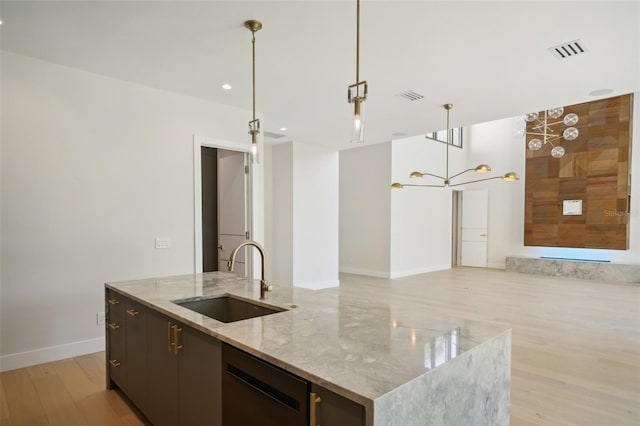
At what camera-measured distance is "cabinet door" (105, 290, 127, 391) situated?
8.35ft

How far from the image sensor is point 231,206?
5.42 m

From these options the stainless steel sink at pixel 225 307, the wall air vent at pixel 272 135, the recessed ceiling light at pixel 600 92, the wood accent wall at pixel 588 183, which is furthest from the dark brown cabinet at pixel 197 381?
the wood accent wall at pixel 588 183

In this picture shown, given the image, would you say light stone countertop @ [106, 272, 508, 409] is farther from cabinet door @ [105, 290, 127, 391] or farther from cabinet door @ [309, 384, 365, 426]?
cabinet door @ [105, 290, 127, 391]

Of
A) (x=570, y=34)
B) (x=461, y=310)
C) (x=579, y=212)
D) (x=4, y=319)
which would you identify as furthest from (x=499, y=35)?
(x=579, y=212)

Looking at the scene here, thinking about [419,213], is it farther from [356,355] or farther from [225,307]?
[356,355]

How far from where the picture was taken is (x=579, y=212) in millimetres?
8531

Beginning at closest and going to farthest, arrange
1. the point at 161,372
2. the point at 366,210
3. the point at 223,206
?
the point at 161,372 < the point at 223,206 < the point at 366,210

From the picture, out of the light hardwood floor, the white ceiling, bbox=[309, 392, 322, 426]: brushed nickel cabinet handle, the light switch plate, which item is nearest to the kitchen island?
bbox=[309, 392, 322, 426]: brushed nickel cabinet handle

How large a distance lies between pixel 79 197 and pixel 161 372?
2343 mm

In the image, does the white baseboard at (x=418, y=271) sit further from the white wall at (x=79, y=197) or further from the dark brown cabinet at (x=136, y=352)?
the dark brown cabinet at (x=136, y=352)

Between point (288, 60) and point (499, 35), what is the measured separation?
73.4 inches

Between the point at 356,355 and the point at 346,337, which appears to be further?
the point at 346,337

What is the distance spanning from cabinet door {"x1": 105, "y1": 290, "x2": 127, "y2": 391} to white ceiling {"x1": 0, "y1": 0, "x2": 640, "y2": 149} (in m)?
2.13

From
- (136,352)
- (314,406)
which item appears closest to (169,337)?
(136,352)
